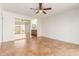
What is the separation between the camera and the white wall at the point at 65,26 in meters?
6.28

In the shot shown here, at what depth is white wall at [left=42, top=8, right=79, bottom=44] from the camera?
20.6ft

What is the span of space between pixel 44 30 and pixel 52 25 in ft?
5.89

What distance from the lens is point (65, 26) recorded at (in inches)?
285

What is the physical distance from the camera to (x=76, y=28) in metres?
6.18

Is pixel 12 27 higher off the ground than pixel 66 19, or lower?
lower

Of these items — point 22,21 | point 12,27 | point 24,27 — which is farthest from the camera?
point 24,27

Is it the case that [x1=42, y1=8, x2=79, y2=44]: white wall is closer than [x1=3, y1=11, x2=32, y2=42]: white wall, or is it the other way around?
[x1=42, y1=8, x2=79, y2=44]: white wall

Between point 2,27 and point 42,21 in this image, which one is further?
point 42,21

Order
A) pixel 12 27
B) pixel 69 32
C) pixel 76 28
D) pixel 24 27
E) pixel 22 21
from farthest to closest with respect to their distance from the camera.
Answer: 1. pixel 24 27
2. pixel 22 21
3. pixel 12 27
4. pixel 69 32
5. pixel 76 28

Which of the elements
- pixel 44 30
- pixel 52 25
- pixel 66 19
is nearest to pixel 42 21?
pixel 44 30

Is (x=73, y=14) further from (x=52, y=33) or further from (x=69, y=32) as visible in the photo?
(x=52, y=33)

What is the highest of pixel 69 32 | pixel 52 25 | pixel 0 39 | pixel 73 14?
pixel 73 14

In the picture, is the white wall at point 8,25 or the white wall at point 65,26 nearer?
the white wall at point 65,26

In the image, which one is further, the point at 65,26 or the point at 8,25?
the point at 8,25
